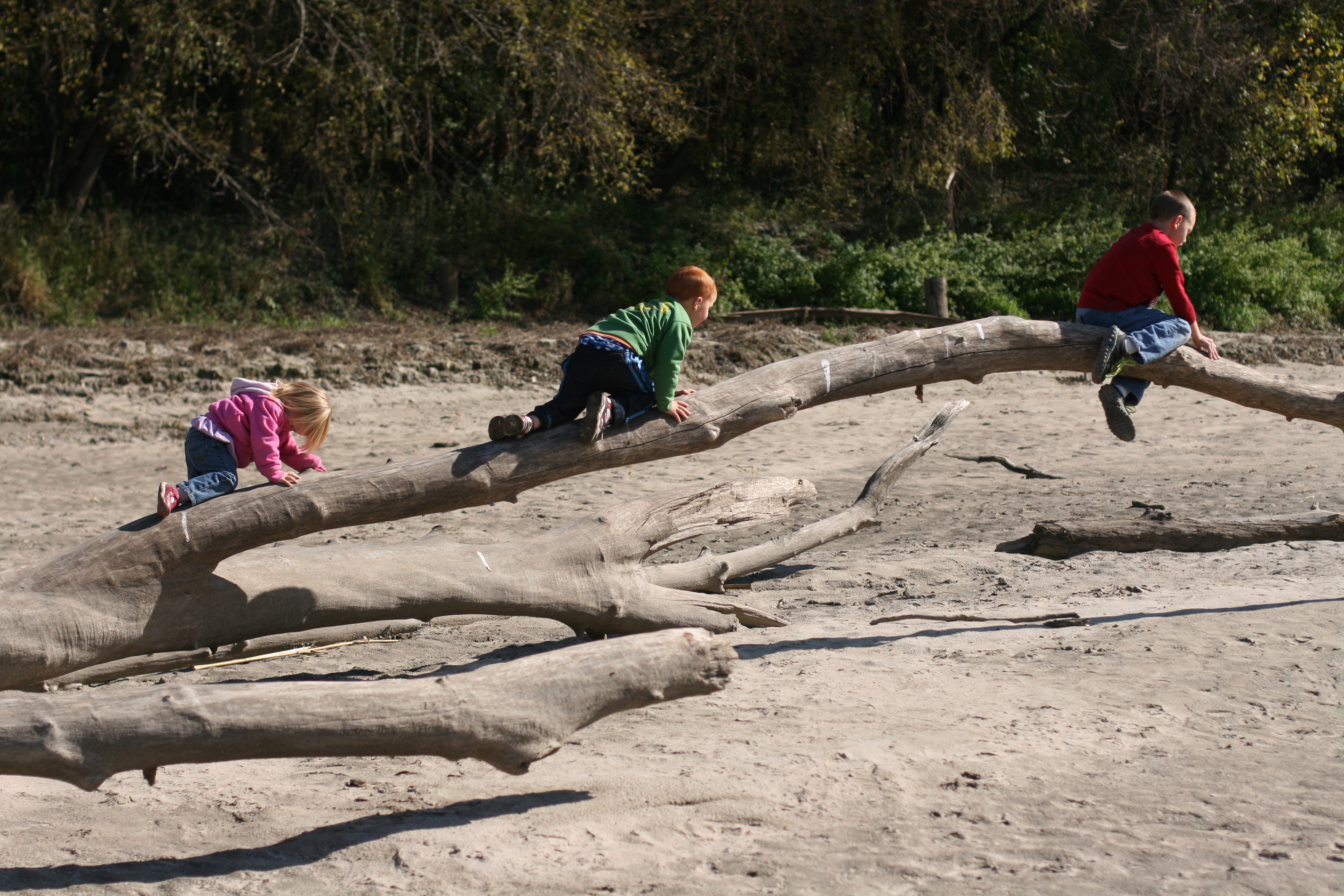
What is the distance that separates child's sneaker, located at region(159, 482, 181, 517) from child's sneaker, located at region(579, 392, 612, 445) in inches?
60.5

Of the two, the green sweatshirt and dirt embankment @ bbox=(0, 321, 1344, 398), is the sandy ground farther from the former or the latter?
dirt embankment @ bbox=(0, 321, 1344, 398)

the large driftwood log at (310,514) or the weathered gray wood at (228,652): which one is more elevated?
the large driftwood log at (310,514)

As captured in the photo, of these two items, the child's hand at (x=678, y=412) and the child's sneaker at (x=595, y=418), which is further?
the child's hand at (x=678, y=412)

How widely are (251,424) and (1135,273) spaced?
414 centimetres

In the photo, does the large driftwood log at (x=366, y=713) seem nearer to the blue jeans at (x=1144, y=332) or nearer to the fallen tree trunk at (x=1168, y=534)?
the blue jeans at (x=1144, y=332)

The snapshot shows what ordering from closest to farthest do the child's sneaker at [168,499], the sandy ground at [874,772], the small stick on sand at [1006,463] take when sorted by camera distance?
the sandy ground at [874,772], the child's sneaker at [168,499], the small stick on sand at [1006,463]

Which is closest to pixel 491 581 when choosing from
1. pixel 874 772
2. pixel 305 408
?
pixel 305 408

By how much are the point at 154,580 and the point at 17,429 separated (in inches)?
322

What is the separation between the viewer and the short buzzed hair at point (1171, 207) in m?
5.51

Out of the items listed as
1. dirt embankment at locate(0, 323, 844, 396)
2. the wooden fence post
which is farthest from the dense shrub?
dirt embankment at locate(0, 323, 844, 396)

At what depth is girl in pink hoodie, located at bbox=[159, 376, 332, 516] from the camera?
4.38 metres

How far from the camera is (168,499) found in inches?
165

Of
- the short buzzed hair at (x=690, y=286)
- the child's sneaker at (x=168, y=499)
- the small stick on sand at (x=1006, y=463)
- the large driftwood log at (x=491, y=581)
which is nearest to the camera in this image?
the child's sneaker at (x=168, y=499)

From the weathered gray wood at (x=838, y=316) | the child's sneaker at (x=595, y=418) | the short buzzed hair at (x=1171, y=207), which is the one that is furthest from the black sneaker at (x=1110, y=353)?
the weathered gray wood at (x=838, y=316)
